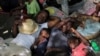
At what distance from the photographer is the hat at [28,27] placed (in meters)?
6.58

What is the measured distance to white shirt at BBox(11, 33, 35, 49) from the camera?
632 cm

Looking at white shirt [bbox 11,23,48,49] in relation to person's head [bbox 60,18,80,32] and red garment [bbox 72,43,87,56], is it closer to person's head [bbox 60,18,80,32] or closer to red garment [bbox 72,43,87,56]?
person's head [bbox 60,18,80,32]

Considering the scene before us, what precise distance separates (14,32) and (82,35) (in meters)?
1.11

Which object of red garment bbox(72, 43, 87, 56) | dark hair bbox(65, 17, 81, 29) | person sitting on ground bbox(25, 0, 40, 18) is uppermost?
person sitting on ground bbox(25, 0, 40, 18)

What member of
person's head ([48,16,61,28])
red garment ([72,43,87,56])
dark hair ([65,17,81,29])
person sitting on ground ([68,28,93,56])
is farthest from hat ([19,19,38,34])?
red garment ([72,43,87,56])

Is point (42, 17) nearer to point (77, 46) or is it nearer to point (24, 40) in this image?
point (24, 40)

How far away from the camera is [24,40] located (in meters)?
6.38

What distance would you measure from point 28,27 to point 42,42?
44cm

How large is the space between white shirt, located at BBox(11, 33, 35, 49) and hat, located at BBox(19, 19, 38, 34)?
10 centimetres

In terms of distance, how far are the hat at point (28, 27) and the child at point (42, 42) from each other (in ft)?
0.85

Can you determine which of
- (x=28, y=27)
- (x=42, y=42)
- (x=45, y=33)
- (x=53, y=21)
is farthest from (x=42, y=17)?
(x=42, y=42)

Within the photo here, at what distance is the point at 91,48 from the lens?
6090mm

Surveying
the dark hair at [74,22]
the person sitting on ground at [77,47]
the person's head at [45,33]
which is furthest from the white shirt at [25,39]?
the person sitting on ground at [77,47]

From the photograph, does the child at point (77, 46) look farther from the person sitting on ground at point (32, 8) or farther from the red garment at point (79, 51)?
the person sitting on ground at point (32, 8)
